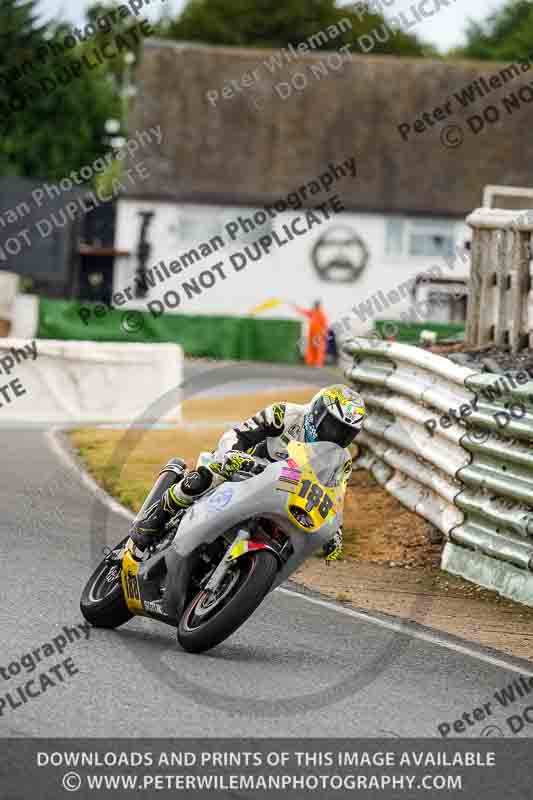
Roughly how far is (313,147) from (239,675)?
48.9 m

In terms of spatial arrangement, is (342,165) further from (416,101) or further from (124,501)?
(124,501)

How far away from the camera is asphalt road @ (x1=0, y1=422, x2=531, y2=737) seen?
257 inches

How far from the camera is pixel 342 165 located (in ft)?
180

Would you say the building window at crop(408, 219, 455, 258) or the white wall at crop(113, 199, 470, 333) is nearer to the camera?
the white wall at crop(113, 199, 470, 333)

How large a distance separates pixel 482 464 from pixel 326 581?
1.30 meters

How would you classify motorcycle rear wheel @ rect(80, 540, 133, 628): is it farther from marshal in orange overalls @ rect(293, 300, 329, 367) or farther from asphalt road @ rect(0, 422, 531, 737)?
marshal in orange overalls @ rect(293, 300, 329, 367)

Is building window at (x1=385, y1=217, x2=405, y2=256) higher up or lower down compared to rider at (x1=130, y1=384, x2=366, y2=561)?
higher up

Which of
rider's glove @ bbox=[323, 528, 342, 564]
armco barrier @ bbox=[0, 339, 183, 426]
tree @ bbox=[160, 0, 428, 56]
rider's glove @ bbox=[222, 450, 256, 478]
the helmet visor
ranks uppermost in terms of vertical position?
tree @ bbox=[160, 0, 428, 56]

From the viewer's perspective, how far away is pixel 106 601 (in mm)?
8336

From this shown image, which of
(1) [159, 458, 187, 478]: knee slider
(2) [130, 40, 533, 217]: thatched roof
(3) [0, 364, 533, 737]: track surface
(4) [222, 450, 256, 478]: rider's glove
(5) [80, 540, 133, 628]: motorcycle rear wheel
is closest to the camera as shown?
(3) [0, 364, 533, 737]: track surface

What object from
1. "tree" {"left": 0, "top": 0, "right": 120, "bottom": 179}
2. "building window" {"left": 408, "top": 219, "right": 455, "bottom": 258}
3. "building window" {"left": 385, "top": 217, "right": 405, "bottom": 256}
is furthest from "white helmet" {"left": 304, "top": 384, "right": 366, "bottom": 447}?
"tree" {"left": 0, "top": 0, "right": 120, "bottom": 179}

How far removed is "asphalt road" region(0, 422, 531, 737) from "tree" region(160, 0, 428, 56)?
59.5 meters

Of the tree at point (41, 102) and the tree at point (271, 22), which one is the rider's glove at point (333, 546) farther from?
the tree at point (271, 22)

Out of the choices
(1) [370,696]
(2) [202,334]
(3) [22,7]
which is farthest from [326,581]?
(3) [22,7]
